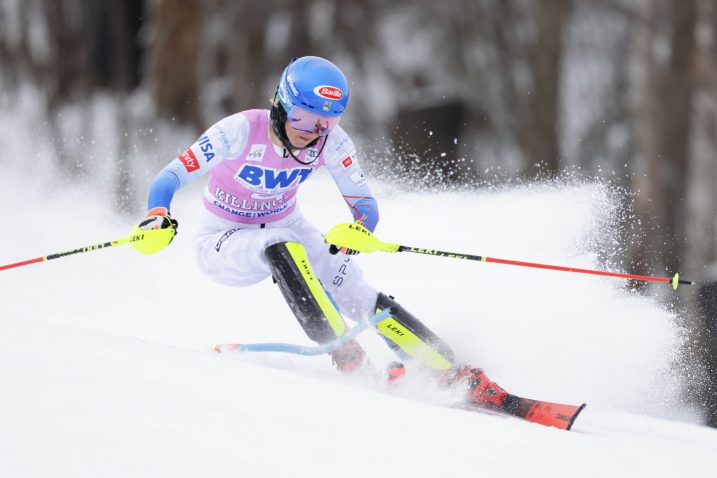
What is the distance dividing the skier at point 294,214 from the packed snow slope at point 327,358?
9.3 inches

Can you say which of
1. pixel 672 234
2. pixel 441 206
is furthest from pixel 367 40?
pixel 441 206

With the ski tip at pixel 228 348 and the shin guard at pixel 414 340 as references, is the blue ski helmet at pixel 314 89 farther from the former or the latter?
the ski tip at pixel 228 348

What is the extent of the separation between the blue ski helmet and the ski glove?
0.85 metres

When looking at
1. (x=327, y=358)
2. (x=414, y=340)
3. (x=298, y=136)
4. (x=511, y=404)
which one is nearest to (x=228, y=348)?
(x=327, y=358)

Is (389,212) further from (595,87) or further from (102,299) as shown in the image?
(595,87)

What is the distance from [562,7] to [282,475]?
14.0m

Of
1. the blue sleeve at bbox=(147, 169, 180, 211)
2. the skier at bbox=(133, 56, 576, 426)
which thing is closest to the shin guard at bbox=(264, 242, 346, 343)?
the skier at bbox=(133, 56, 576, 426)

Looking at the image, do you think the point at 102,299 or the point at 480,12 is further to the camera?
the point at 480,12

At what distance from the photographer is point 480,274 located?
24.3 feet

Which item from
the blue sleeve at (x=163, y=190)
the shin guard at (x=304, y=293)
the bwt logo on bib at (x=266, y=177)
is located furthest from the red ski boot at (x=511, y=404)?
the blue sleeve at (x=163, y=190)

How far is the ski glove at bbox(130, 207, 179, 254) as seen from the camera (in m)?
4.57

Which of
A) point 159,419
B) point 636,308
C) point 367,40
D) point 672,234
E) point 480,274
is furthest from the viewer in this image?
point 367,40

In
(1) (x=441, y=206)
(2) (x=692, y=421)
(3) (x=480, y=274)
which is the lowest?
(2) (x=692, y=421)

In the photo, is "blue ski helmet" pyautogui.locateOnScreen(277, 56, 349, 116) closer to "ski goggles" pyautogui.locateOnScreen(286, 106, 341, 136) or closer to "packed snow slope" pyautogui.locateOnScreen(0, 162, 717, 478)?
"ski goggles" pyautogui.locateOnScreen(286, 106, 341, 136)
